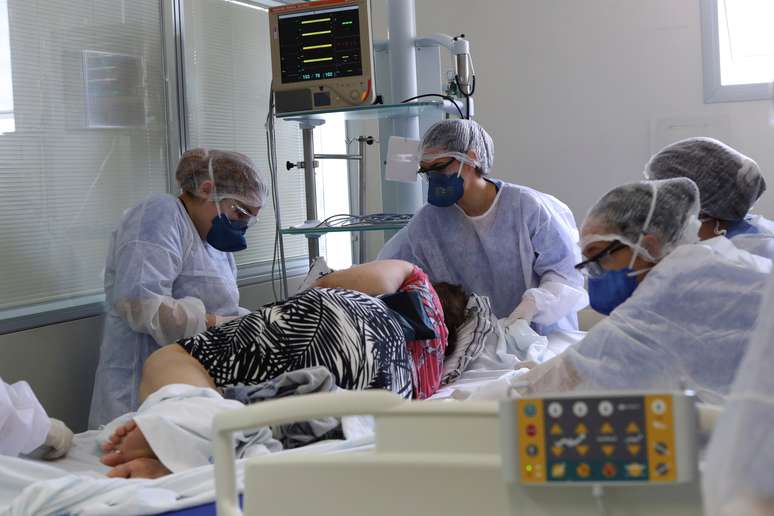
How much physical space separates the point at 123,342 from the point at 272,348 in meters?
0.85

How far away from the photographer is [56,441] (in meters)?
1.89

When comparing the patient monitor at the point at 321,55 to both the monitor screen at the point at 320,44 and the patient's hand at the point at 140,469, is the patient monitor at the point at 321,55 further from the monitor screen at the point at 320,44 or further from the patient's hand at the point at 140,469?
the patient's hand at the point at 140,469

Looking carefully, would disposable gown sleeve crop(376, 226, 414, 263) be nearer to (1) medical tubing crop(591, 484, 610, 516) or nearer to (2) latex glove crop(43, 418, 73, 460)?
(2) latex glove crop(43, 418, 73, 460)

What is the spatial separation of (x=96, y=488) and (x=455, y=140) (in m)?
1.90

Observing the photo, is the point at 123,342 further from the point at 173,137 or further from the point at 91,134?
the point at 173,137

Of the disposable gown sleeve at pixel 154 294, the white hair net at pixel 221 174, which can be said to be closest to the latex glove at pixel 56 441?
the disposable gown sleeve at pixel 154 294

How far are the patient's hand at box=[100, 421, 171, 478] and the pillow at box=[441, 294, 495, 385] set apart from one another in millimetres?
1015

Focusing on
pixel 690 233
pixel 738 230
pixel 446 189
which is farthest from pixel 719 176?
pixel 446 189

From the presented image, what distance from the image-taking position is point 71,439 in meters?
1.96

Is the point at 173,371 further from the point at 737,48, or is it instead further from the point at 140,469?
the point at 737,48

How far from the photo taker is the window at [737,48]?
411 centimetres

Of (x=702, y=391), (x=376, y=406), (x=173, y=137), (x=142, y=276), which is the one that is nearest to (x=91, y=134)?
(x=173, y=137)

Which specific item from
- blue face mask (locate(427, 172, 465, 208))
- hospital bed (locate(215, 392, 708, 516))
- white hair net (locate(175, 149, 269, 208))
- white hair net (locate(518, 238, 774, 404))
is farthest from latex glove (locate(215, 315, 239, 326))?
hospital bed (locate(215, 392, 708, 516))

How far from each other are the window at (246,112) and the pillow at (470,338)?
1.31 m
